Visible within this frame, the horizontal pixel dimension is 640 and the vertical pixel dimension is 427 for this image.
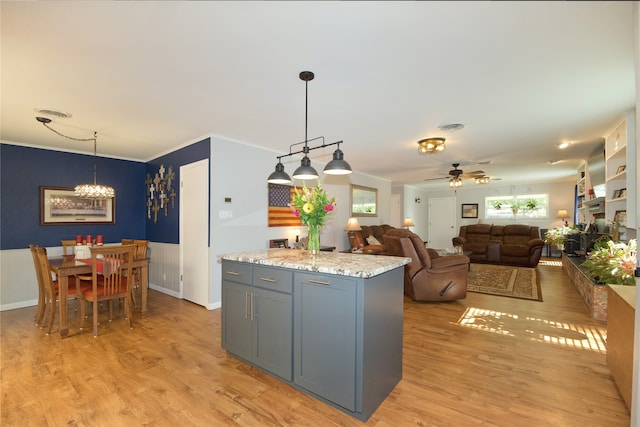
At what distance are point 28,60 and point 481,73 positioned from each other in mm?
3384

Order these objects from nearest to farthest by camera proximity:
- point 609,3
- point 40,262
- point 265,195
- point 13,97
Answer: point 609,3, point 13,97, point 40,262, point 265,195

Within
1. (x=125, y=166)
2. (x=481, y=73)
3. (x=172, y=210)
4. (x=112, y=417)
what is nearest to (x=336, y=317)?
(x=112, y=417)

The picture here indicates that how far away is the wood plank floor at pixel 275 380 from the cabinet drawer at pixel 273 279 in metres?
0.73

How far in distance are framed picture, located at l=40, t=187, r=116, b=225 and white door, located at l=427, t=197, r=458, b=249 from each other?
390 inches

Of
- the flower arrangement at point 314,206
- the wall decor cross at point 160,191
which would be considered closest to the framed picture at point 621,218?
the flower arrangement at point 314,206

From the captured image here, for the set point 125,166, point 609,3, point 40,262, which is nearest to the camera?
point 609,3

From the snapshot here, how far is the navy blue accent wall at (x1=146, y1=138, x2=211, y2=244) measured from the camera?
4105 mm

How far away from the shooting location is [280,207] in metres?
4.89

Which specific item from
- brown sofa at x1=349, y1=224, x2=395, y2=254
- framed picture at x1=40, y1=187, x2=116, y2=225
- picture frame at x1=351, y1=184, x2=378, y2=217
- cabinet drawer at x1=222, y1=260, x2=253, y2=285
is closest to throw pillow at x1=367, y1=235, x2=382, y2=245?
brown sofa at x1=349, y1=224, x2=395, y2=254

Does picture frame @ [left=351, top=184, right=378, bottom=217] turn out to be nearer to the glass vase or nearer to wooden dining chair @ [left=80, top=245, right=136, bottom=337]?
the glass vase

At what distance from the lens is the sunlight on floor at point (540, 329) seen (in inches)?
111

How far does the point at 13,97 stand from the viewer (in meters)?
2.68

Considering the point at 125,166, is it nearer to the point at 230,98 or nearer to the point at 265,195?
the point at 265,195

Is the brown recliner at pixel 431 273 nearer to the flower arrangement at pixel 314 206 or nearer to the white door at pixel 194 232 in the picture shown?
the flower arrangement at pixel 314 206
